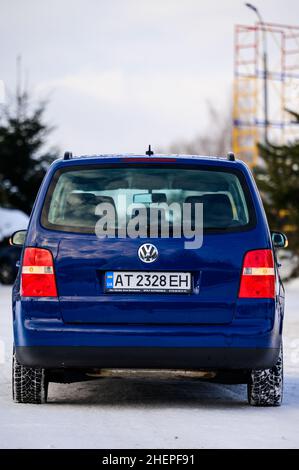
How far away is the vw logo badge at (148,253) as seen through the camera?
8554 millimetres

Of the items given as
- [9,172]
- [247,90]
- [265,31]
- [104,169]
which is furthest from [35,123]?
[104,169]

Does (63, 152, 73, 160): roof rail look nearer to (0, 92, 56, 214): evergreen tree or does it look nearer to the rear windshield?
the rear windshield

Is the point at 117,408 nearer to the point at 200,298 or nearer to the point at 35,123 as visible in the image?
the point at 200,298

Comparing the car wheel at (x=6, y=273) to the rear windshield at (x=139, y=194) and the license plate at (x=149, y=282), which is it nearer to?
the rear windshield at (x=139, y=194)

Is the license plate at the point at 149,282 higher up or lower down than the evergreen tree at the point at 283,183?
higher up

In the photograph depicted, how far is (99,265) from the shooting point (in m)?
8.56

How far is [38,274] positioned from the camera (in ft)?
28.2

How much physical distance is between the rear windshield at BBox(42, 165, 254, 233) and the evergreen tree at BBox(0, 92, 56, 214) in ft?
167

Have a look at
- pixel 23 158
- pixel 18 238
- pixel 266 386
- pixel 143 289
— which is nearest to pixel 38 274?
pixel 143 289

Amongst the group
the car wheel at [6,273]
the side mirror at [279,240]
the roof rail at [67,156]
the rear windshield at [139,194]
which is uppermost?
the roof rail at [67,156]

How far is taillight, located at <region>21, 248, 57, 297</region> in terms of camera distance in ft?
28.1

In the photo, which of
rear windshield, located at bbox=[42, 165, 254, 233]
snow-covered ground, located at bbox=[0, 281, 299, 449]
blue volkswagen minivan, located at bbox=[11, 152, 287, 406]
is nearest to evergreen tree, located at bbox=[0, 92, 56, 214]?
snow-covered ground, located at bbox=[0, 281, 299, 449]

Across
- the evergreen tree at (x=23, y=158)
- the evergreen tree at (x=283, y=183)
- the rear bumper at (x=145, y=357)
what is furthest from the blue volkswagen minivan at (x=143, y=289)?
the evergreen tree at (x=23, y=158)

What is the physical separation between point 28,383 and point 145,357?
969 mm
